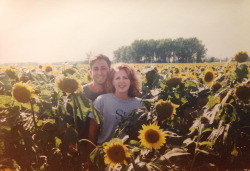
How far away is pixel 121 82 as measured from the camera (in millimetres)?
2895

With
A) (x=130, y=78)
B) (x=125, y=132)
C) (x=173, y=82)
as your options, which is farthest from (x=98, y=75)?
(x=125, y=132)

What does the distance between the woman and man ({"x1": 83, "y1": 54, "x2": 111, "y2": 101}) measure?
0.21 meters

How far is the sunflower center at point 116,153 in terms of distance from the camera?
1607mm

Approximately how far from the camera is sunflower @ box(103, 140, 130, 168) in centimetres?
160

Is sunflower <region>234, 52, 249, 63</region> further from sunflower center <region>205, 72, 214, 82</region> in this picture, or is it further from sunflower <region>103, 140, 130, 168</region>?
sunflower <region>103, 140, 130, 168</region>

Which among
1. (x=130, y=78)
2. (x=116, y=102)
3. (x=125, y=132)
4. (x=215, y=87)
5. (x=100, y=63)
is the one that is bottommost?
(x=125, y=132)

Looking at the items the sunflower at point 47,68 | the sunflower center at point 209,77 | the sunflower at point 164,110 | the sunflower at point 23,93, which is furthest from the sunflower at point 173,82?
the sunflower at point 47,68

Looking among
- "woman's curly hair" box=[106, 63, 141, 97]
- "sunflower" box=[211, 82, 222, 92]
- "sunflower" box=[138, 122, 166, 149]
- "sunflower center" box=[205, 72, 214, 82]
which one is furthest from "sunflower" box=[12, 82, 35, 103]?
"sunflower center" box=[205, 72, 214, 82]

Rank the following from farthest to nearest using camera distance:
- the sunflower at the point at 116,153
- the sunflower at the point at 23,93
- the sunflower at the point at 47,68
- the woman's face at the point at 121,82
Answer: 1. the sunflower at the point at 47,68
2. the woman's face at the point at 121,82
3. the sunflower at the point at 23,93
4. the sunflower at the point at 116,153

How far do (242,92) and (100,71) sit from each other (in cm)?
181

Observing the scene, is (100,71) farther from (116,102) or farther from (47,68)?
(47,68)

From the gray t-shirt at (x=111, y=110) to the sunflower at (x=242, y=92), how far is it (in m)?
1.07

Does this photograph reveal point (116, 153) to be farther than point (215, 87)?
No

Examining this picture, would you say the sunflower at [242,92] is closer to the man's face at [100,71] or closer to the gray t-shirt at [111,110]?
the gray t-shirt at [111,110]
